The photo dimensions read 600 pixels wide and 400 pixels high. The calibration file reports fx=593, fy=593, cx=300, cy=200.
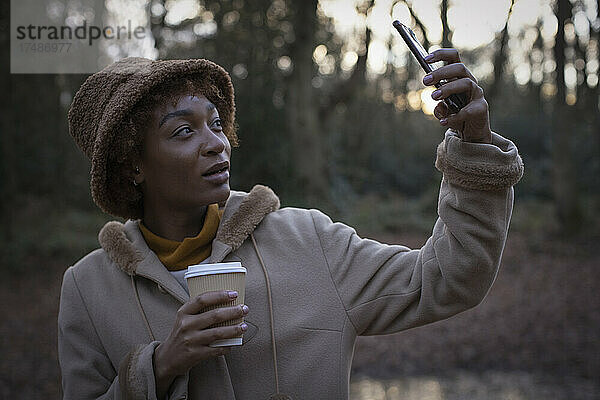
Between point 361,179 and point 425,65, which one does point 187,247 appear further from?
point 361,179

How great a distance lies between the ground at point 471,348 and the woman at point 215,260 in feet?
12.9

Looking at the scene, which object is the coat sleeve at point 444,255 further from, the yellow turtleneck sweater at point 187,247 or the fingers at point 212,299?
the fingers at point 212,299

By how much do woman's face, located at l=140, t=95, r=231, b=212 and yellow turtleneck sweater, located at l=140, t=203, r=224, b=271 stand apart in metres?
0.12

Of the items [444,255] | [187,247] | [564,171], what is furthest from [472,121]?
[564,171]

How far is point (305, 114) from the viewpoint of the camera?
9.72 metres

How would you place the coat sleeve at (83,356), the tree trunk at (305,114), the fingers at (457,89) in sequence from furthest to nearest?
the tree trunk at (305,114)
the coat sleeve at (83,356)
the fingers at (457,89)

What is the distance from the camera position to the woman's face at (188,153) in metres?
1.81

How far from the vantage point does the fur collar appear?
1.91 m

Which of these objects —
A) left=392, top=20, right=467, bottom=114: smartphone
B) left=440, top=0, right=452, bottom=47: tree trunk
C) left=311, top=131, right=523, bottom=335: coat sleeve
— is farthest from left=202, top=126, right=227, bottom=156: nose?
left=440, top=0, right=452, bottom=47: tree trunk

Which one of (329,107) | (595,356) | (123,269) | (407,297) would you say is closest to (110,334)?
(123,269)

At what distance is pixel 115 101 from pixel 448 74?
1006 mm

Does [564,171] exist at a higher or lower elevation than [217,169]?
higher

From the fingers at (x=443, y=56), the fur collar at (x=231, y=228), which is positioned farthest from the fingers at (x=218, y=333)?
the fingers at (x=443, y=56)

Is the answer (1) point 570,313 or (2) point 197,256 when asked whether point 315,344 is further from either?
(1) point 570,313
